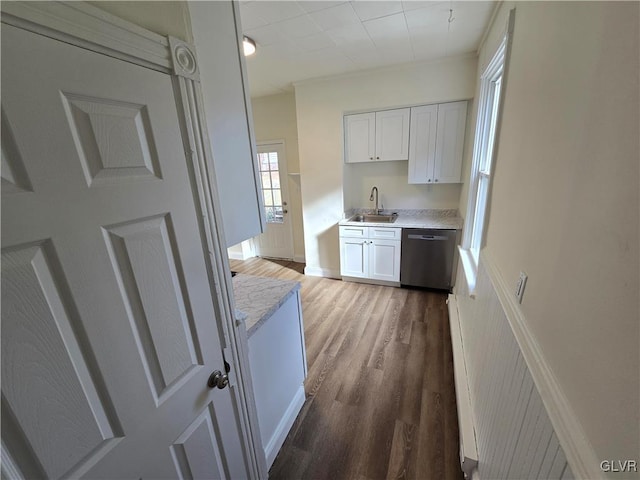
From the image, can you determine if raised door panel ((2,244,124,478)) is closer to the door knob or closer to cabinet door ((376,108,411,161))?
the door knob

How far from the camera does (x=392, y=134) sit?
320 centimetres

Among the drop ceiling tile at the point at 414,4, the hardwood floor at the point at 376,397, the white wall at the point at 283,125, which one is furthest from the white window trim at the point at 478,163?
the white wall at the point at 283,125

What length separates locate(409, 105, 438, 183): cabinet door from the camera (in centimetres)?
300

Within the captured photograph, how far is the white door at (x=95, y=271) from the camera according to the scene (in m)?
0.46

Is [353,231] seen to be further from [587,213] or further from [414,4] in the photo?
[587,213]

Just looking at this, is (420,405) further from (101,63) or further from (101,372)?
(101,63)

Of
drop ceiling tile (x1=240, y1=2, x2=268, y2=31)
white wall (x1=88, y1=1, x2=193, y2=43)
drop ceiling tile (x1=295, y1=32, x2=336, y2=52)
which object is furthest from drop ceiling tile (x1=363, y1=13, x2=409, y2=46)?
white wall (x1=88, y1=1, x2=193, y2=43)

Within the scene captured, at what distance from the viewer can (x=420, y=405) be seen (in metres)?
1.77

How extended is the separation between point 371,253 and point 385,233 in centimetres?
33

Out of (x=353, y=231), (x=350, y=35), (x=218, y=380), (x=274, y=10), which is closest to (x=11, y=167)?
(x=218, y=380)

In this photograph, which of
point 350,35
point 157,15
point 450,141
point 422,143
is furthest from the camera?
point 422,143

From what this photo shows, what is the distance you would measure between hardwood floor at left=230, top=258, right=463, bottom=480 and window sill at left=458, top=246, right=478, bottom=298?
2.14 feet

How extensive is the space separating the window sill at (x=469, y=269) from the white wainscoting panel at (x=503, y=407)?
19cm

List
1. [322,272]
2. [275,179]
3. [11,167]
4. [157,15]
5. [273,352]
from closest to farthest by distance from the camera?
1. [11,167]
2. [157,15]
3. [273,352]
4. [322,272]
5. [275,179]
